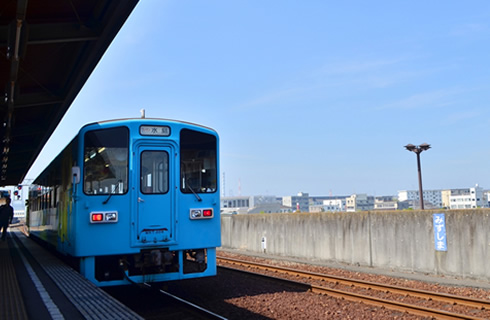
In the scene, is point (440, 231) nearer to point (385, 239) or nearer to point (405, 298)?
point (385, 239)

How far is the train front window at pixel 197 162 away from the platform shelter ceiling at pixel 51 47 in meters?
2.66

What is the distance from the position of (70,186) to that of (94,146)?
1.06 meters

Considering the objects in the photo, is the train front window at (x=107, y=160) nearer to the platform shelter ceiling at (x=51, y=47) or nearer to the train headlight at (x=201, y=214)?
the train headlight at (x=201, y=214)

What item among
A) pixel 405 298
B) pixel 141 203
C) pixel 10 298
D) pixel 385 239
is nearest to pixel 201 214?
pixel 141 203

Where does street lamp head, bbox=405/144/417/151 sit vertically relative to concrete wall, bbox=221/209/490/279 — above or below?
above

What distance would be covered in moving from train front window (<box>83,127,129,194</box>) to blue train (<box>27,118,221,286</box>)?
0.02 m

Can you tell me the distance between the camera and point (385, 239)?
1329 centimetres

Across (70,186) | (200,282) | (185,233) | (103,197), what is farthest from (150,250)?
(200,282)

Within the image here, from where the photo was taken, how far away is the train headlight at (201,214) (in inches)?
338

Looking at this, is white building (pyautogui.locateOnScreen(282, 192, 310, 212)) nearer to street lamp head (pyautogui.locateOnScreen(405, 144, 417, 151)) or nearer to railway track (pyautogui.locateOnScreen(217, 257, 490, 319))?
street lamp head (pyautogui.locateOnScreen(405, 144, 417, 151))

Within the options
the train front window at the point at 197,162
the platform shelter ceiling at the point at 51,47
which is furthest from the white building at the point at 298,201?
the train front window at the point at 197,162

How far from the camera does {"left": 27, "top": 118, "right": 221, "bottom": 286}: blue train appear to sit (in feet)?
26.2

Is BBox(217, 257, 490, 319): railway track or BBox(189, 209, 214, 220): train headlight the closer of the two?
BBox(217, 257, 490, 319): railway track

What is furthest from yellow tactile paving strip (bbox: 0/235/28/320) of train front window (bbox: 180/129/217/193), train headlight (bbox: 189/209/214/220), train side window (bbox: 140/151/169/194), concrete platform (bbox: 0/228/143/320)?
train front window (bbox: 180/129/217/193)
